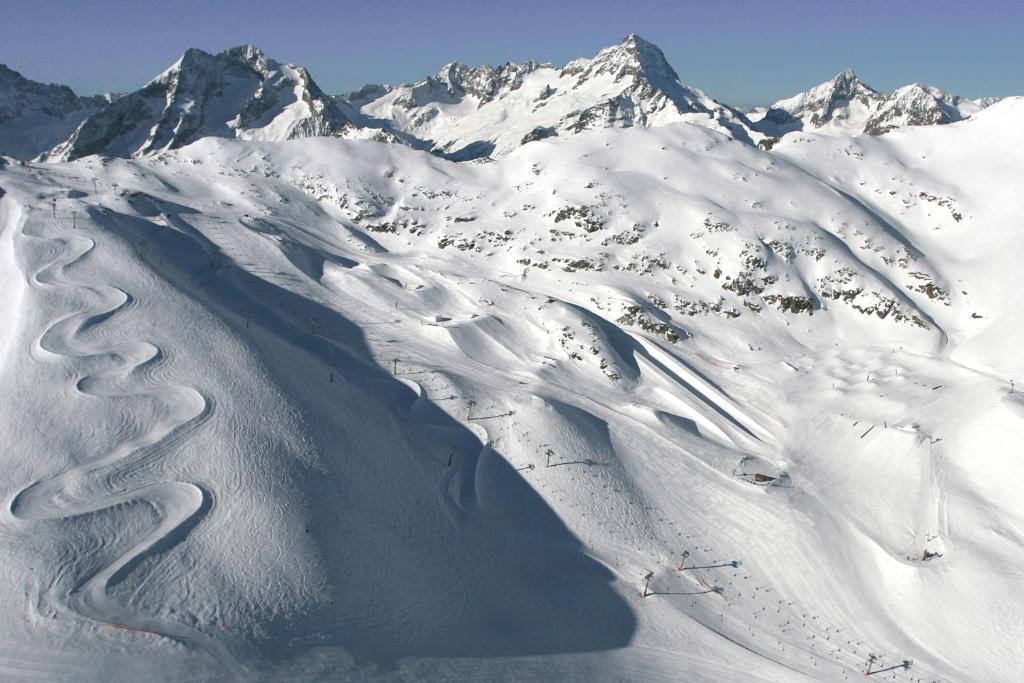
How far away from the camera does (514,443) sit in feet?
129

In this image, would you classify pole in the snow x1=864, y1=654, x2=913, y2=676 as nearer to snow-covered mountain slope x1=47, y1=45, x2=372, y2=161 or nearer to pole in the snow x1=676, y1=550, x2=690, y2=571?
pole in the snow x1=676, y1=550, x2=690, y2=571

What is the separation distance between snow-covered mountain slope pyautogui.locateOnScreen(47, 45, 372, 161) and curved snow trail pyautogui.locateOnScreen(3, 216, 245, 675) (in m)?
149

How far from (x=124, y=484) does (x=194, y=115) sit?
197845 mm

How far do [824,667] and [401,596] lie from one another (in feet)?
63.5

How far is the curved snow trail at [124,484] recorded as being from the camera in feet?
67.2

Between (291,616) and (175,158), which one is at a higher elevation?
(175,158)

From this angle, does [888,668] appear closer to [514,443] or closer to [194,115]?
[514,443]

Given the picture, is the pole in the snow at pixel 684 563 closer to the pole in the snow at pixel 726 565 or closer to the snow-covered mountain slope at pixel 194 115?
the pole in the snow at pixel 726 565

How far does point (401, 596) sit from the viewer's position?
25047mm

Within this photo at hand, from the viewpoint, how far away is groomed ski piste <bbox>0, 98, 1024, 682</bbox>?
23297 millimetres

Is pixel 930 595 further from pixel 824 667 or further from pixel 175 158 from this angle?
pixel 175 158

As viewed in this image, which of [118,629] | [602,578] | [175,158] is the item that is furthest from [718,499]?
[175,158]

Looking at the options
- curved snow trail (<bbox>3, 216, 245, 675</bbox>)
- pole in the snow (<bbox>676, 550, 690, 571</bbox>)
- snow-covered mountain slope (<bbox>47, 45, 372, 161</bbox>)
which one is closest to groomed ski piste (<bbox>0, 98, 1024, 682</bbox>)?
curved snow trail (<bbox>3, 216, 245, 675</bbox>)

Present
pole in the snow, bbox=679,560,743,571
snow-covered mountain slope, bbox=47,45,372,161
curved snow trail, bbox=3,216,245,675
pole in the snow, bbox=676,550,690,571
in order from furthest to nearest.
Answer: snow-covered mountain slope, bbox=47,45,372,161 → pole in the snow, bbox=679,560,743,571 → pole in the snow, bbox=676,550,690,571 → curved snow trail, bbox=3,216,245,675
